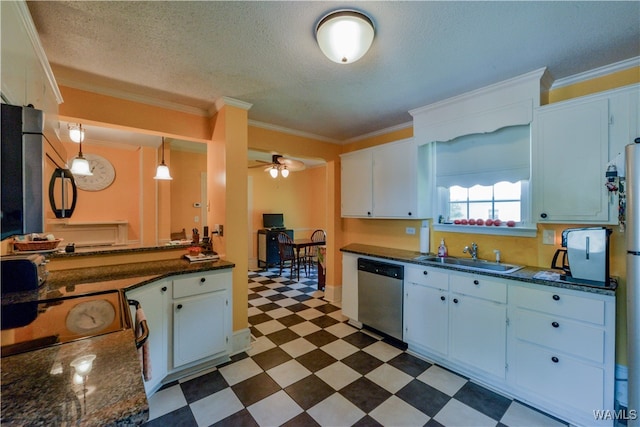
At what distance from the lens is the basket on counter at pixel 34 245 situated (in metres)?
2.04

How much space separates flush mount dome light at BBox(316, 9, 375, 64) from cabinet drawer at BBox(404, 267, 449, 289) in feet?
6.29

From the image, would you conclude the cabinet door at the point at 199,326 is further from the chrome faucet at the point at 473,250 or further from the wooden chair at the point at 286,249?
the wooden chair at the point at 286,249

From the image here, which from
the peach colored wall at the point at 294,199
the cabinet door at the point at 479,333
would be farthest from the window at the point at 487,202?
the peach colored wall at the point at 294,199

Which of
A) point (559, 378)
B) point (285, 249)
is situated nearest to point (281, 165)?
point (285, 249)

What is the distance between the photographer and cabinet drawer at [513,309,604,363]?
5.49ft

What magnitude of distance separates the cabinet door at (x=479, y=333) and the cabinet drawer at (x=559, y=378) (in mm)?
122

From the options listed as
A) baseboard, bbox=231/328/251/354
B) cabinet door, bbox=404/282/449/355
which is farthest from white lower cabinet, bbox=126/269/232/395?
cabinet door, bbox=404/282/449/355

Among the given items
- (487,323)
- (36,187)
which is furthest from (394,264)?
(36,187)

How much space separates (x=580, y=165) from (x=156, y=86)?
11.2 feet

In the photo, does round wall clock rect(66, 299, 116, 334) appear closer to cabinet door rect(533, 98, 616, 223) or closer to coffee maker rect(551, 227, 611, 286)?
coffee maker rect(551, 227, 611, 286)

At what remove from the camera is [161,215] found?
169 inches

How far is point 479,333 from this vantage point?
7.11 feet

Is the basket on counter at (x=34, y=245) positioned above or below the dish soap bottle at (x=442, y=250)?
above

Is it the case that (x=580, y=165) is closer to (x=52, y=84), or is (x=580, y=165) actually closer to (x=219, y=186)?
(x=219, y=186)
